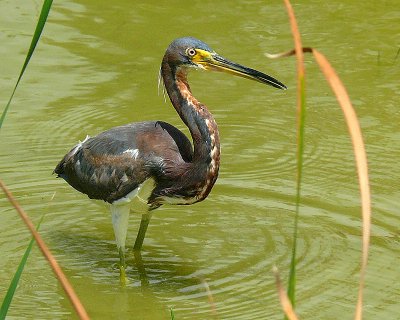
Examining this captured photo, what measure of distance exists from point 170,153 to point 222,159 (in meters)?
1.99

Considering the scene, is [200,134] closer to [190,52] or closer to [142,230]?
[190,52]

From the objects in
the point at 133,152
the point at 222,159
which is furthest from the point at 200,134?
the point at 222,159

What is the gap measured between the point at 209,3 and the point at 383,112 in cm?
297

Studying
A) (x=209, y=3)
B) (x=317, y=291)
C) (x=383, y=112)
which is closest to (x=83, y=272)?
(x=317, y=291)

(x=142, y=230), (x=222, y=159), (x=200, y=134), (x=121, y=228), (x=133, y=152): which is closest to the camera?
(x=200, y=134)

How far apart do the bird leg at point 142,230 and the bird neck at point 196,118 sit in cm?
77

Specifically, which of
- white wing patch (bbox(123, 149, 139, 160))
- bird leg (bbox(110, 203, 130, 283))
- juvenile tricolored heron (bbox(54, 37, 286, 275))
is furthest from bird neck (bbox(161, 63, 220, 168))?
bird leg (bbox(110, 203, 130, 283))

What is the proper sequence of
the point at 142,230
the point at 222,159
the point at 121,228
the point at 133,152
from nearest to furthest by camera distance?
the point at 133,152 → the point at 121,228 → the point at 142,230 → the point at 222,159

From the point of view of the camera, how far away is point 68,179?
23.5ft

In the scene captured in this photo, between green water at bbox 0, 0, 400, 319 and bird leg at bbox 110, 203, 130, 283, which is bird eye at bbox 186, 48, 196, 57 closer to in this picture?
bird leg at bbox 110, 203, 130, 283

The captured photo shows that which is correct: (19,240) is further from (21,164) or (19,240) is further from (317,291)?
(317,291)

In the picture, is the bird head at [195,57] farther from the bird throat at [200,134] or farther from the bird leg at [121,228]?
the bird leg at [121,228]

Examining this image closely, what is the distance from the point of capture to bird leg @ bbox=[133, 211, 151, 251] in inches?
274

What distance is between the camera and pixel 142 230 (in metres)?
7.01
